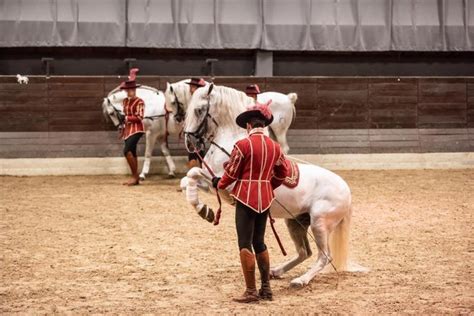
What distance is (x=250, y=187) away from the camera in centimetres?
553

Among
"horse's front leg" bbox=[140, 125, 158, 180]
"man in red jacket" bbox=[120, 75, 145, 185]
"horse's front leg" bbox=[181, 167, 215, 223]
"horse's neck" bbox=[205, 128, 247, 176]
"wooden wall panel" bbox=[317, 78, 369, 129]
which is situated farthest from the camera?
"wooden wall panel" bbox=[317, 78, 369, 129]

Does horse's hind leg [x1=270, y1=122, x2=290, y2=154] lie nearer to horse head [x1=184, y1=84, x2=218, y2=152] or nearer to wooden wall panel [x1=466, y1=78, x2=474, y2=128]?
wooden wall panel [x1=466, y1=78, x2=474, y2=128]

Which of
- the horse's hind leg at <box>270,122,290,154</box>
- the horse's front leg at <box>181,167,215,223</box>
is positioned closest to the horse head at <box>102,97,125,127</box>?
the horse's hind leg at <box>270,122,290,154</box>

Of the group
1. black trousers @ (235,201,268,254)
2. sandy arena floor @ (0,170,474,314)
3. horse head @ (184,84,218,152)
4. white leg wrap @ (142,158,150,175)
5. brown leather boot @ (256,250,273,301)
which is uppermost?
horse head @ (184,84,218,152)

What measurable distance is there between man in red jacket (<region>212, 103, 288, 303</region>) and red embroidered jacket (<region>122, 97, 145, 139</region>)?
27.4 feet

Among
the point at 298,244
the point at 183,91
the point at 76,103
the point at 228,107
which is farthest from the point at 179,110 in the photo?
the point at 298,244

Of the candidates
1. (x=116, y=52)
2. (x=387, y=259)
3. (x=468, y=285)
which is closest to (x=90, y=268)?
(x=387, y=259)

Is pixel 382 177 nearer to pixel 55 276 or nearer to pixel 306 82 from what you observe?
pixel 306 82

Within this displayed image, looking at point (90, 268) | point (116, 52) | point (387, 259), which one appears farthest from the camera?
point (116, 52)

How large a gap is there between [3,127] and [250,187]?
11.4 m

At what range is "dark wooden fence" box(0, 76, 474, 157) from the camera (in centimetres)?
1560

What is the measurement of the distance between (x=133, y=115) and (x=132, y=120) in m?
0.11

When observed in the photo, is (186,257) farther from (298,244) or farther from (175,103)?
(175,103)

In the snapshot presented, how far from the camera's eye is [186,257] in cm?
745
